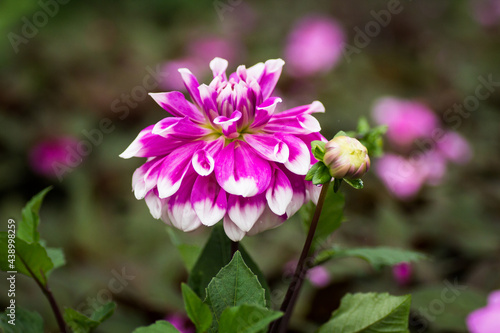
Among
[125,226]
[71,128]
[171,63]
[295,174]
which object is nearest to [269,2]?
[171,63]

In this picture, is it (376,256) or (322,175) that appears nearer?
(322,175)

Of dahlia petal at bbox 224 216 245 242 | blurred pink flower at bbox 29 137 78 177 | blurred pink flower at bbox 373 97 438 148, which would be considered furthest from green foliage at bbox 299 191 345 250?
blurred pink flower at bbox 29 137 78 177

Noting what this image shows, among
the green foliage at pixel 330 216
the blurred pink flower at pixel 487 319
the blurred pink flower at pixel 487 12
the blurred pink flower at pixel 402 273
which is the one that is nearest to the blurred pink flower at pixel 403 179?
the blurred pink flower at pixel 402 273

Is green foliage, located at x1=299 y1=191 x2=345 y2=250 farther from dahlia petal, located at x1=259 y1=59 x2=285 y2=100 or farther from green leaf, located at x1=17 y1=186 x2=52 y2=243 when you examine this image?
green leaf, located at x1=17 y1=186 x2=52 y2=243

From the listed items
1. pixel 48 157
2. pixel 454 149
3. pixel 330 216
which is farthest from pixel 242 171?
pixel 48 157

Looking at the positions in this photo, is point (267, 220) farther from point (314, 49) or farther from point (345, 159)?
point (314, 49)

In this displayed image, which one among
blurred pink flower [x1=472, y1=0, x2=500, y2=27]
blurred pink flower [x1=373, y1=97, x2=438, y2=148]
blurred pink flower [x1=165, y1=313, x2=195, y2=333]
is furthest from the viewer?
blurred pink flower [x1=472, y1=0, x2=500, y2=27]
